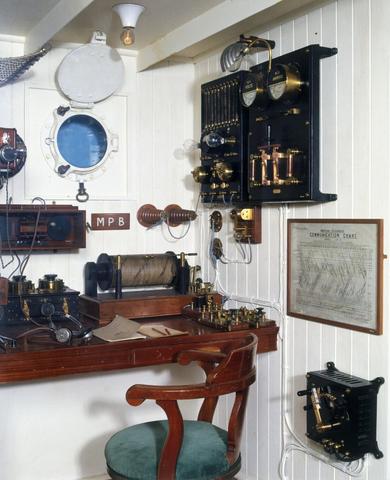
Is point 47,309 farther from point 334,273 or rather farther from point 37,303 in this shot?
point 334,273

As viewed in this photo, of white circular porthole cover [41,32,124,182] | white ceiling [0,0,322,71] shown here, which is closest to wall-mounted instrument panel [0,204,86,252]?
white circular porthole cover [41,32,124,182]

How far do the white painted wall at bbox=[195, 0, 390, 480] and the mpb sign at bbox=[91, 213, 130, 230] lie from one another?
0.82 metres

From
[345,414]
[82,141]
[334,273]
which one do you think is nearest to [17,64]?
[82,141]

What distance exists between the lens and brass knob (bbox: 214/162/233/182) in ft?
12.0

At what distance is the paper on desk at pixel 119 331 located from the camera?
3173 millimetres

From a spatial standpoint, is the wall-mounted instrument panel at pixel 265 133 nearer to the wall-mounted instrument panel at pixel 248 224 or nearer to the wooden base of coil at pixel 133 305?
the wall-mounted instrument panel at pixel 248 224

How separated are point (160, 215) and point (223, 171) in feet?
2.02

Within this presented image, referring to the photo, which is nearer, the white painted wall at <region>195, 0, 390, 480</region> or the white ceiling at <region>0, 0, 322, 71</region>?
the white painted wall at <region>195, 0, 390, 480</region>

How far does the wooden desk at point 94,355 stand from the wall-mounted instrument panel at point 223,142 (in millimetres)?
821

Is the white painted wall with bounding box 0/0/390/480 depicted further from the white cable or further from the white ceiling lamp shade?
the white ceiling lamp shade

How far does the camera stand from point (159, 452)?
2.64 meters

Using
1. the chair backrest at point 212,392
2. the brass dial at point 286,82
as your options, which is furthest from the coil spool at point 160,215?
the chair backrest at point 212,392

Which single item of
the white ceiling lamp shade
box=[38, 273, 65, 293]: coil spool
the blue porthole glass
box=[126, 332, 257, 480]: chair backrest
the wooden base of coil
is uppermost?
the white ceiling lamp shade

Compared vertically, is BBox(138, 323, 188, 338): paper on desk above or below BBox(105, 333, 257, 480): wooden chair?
above
